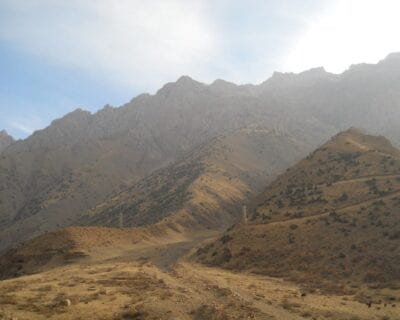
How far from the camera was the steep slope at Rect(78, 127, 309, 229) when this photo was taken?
7475 centimetres

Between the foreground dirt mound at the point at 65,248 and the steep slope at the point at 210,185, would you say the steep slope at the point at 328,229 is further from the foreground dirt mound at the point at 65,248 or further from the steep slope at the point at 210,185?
the steep slope at the point at 210,185

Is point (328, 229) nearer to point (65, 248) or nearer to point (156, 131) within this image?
point (65, 248)

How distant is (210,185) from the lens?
8538cm

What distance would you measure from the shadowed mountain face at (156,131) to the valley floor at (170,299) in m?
74.6

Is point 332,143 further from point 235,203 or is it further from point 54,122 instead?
point 54,122

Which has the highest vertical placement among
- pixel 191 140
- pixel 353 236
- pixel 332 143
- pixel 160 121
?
pixel 160 121

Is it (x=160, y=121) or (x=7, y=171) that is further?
(x=160, y=121)

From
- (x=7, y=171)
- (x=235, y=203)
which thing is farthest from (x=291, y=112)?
(x=7, y=171)

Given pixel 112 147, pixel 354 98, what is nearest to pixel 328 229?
pixel 112 147

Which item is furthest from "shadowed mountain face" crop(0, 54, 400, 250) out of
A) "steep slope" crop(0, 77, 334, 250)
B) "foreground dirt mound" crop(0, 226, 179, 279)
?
"foreground dirt mound" crop(0, 226, 179, 279)

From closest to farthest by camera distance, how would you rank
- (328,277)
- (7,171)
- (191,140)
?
(328,277) → (7,171) → (191,140)

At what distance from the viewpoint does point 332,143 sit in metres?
70.4

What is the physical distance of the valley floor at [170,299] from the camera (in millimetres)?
20688

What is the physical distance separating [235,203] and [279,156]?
39.0 m
